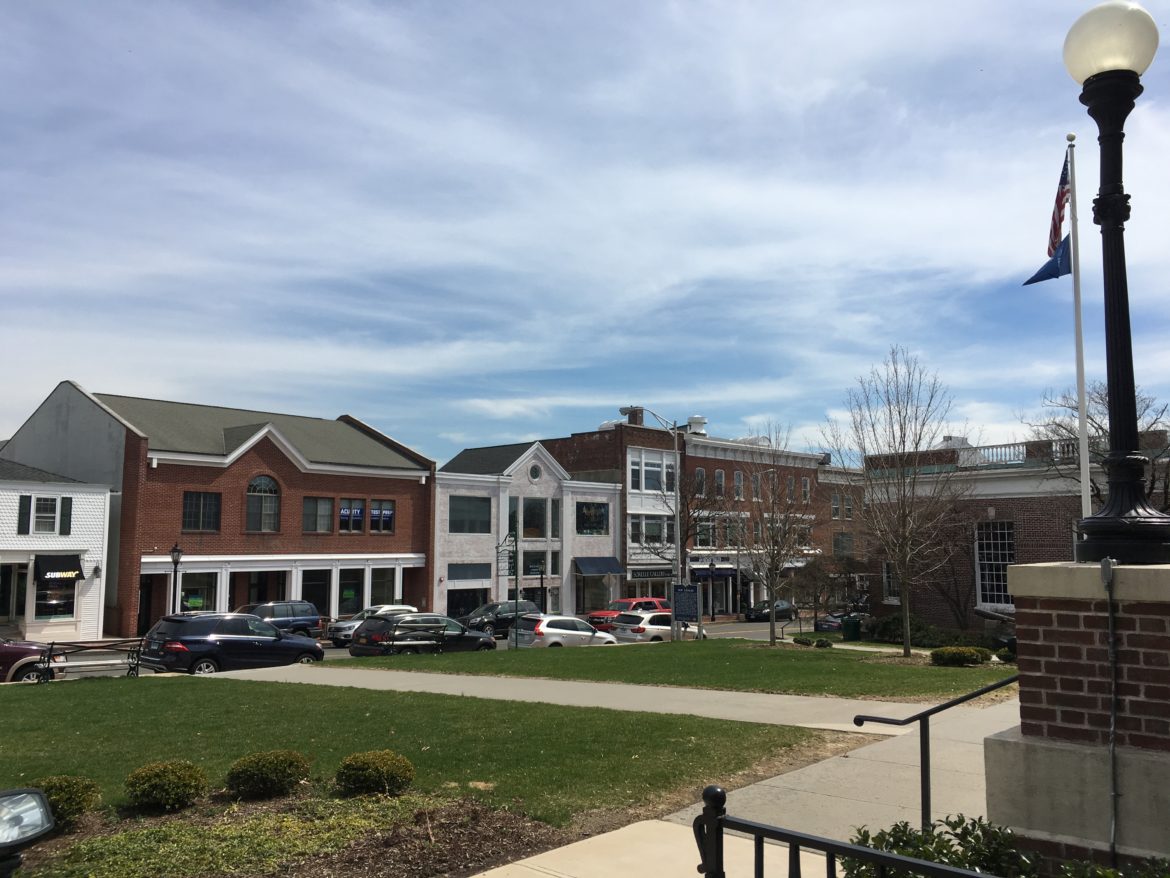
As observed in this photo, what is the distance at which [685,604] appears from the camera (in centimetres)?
3002

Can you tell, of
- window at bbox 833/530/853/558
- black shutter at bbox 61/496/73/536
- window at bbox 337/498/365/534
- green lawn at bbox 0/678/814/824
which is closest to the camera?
green lawn at bbox 0/678/814/824

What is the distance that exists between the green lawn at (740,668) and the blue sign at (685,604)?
2.80 meters

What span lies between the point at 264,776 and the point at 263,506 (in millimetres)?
35187

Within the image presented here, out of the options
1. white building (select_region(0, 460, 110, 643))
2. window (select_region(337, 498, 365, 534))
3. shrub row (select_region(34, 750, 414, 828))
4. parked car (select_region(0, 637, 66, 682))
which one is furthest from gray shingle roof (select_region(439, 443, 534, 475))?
shrub row (select_region(34, 750, 414, 828))

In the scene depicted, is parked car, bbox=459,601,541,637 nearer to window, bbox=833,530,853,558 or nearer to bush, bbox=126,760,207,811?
window, bbox=833,530,853,558

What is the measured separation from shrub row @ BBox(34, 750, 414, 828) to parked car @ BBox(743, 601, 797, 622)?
4534 centimetres

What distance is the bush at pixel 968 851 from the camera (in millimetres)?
4004

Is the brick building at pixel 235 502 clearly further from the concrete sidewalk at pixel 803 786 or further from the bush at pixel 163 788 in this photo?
the bush at pixel 163 788

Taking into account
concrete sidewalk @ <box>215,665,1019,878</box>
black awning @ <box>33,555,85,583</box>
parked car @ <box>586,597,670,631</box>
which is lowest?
parked car @ <box>586,597,670,631</box>

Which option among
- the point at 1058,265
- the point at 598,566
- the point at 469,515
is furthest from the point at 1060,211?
the point at 598,566

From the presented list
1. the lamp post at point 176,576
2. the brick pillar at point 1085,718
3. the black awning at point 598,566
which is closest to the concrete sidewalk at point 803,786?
the brick pillar at point 1085,718

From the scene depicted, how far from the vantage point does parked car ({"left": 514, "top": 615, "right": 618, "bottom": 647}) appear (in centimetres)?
2961

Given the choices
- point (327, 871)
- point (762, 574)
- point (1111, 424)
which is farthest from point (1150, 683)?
point (762, 574)

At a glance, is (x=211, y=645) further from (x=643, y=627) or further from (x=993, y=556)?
(x=993, y=556)
